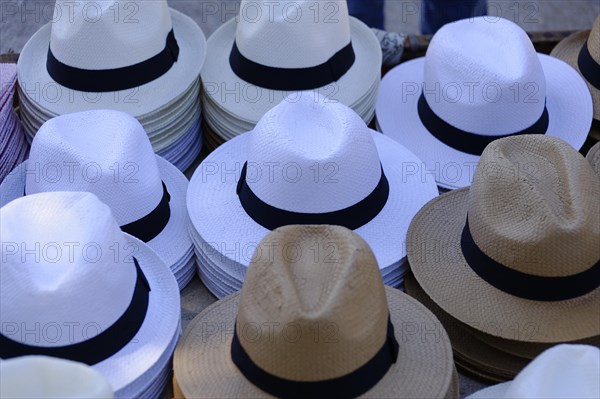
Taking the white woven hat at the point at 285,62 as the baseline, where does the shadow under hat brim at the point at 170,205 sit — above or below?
below

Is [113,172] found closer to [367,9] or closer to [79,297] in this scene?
[79,297]

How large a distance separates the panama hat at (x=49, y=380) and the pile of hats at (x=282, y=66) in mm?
1332

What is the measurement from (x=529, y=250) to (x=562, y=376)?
0.43 meters

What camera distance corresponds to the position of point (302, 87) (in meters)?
3.21

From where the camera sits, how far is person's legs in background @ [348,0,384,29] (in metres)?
4.08

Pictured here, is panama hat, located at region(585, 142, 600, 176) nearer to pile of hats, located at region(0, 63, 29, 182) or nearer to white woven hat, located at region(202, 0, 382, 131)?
white woven hat, located at region(202, 0, 382, 131)

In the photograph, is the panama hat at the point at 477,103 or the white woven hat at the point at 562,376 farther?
the panama hat at the point at 477,103

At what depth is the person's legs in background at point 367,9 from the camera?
4083 mm

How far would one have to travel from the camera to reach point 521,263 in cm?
252

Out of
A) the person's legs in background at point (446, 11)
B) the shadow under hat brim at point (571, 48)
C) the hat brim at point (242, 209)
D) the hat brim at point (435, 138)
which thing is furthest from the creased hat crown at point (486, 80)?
the person's legs in background at point (446, 11)

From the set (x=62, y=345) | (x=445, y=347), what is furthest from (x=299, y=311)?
(x=62, y=345)

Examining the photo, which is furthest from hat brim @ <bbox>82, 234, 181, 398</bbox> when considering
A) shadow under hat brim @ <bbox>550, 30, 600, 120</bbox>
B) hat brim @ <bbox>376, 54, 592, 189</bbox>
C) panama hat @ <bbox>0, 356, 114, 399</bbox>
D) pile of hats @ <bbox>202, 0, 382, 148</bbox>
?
shadow under hat brim @ <bbox>550, 30, 600, 120</bbox>

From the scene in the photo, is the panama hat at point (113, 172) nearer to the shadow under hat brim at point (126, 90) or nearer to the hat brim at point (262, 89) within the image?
the shadow under hat brim at point (126, 90)

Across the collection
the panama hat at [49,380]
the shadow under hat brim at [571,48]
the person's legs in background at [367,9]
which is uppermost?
the panama hat at [49,380]
